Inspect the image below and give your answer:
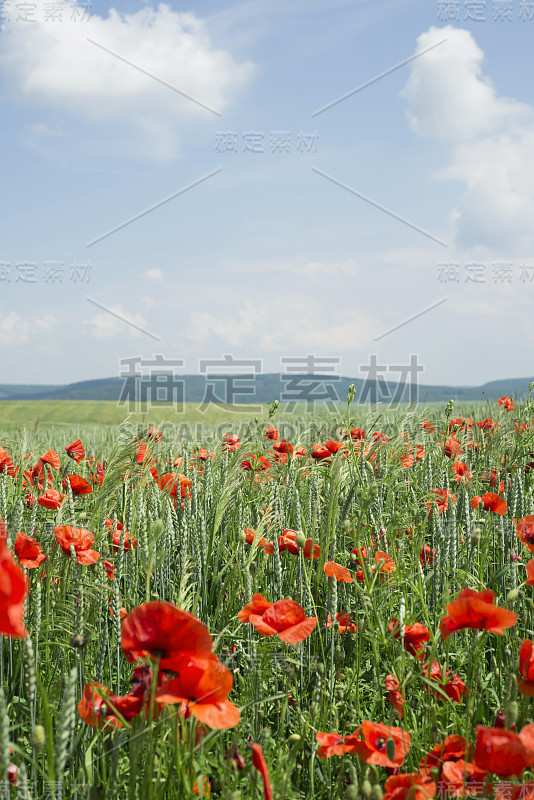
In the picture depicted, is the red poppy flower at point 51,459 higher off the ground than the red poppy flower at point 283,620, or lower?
higher

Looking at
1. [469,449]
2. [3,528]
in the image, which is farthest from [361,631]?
[469,449]

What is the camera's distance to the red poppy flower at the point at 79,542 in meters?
1.56

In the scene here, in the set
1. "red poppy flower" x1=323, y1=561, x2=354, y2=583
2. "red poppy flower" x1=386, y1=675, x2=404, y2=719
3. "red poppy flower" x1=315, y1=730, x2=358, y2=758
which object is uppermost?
"red poppy flower" x1=323, y1=561, x2=354, y2=583

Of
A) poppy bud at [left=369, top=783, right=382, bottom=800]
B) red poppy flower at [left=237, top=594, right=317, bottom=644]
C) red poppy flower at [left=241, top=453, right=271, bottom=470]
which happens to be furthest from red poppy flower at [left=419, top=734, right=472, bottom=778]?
red poppy flower at [left=241, top=453, right=271, bottom=470]

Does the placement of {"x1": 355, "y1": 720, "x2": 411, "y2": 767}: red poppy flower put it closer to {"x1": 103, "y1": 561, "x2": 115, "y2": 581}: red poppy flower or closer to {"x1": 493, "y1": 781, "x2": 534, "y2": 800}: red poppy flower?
{"x1": 493, "y1": 781, "x2": 534, "y2": 800}: red poppy flower

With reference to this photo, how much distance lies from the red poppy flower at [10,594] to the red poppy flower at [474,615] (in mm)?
732

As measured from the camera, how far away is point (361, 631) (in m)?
1.45

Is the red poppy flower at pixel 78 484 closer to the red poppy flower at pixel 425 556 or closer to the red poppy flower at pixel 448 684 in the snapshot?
the red poppy flower at pixel 425 556

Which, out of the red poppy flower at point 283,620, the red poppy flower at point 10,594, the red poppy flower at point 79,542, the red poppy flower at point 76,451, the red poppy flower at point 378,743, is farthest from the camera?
the red poppy flower at point 76,451

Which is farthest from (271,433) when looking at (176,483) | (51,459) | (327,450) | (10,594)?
(10,594)

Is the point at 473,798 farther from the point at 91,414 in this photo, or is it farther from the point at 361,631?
the point at 91,414

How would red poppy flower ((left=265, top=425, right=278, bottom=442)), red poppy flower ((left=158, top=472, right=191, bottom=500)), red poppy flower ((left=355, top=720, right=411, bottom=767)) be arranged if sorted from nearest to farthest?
red poppy flower ((left=355, top=720, right=411, bottom=767)), red poppy flower ((left=158, top=472, right=191, bottom=500)), red poppy flower ((left=265, top=425, right=278, bottom=442))

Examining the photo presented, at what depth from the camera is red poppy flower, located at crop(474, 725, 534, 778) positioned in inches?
34.9

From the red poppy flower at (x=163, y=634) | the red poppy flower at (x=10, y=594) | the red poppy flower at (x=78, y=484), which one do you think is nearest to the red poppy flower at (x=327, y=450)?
the red poppy flower at (x=78, y=484)
